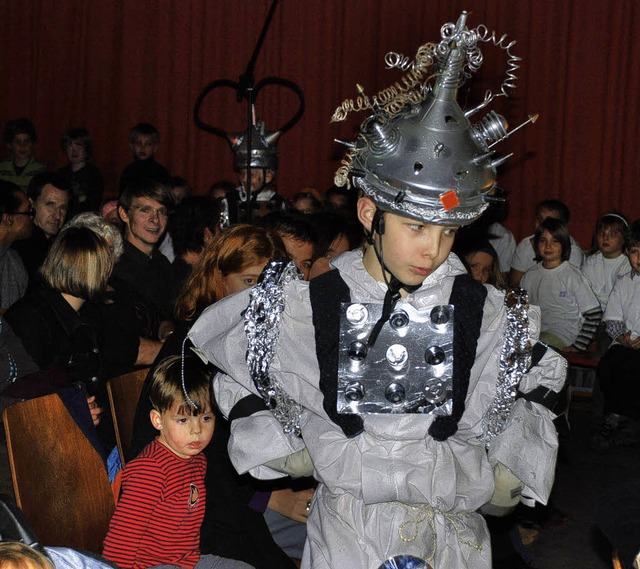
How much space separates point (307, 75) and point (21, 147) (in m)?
3.14

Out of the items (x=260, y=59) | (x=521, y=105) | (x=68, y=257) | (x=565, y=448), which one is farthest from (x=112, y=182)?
(x=68, y=257)

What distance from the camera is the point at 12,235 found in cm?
564

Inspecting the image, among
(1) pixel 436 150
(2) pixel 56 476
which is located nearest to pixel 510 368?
(1) pixel 436 150

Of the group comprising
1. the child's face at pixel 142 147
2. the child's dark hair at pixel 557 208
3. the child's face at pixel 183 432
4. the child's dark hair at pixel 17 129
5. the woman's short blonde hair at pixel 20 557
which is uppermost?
the child's dark hair at pixel 17 129

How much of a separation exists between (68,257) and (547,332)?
13.5 feet

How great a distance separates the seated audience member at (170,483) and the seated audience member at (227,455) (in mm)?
61

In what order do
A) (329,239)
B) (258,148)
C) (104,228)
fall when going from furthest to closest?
1. (258,148)
2. (104,228)
3. (329,239)

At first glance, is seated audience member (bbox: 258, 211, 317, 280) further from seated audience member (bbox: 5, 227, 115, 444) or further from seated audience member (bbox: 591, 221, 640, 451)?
seated audience member (bbox: 591, 221, 640, 451)

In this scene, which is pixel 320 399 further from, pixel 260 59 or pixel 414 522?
pixel 260 59

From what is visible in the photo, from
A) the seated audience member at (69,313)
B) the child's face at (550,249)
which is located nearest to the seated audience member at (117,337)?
the seated audience member at (69,313)

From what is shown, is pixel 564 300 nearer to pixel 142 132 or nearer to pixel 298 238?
pixel 298 238

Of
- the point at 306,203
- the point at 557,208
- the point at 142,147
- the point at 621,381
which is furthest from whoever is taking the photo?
the point at 142,147

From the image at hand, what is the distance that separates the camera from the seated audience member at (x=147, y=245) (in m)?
4.93

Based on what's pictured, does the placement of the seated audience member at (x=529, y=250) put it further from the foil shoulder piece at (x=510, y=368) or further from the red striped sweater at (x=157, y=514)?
the foil shoulder piece at (x=510, y=368)
